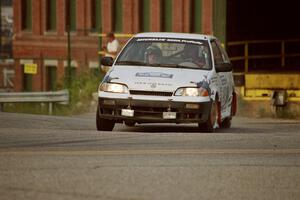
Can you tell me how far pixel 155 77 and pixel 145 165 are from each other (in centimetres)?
558

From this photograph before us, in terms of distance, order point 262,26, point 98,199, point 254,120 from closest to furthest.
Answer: point 98,199 < point 254,120 < point 262,26

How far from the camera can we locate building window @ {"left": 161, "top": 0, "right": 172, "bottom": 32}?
1689 inches

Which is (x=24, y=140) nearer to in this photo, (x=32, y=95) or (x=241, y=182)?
(x=241, y=182)

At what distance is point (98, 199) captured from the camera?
11172 mm

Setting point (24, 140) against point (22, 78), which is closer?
point (24, 140)

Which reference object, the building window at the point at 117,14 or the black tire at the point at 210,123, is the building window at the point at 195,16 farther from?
the black tire at the point at 210,123

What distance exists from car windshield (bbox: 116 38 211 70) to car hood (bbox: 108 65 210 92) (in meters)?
0.41

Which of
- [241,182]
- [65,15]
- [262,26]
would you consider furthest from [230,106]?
[65,15]

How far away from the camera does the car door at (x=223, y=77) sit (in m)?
20.4

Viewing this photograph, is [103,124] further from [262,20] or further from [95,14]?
[95,14]

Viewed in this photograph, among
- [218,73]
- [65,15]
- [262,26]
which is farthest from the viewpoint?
[65,15]

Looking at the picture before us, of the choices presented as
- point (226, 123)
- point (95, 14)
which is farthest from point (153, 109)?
point (95, 14)

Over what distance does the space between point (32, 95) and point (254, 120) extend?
5.89m

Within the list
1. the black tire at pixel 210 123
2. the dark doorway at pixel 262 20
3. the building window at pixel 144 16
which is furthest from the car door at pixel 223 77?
the building window at pixel 144 16
